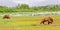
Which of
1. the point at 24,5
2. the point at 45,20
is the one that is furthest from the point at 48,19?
the point at 24,5

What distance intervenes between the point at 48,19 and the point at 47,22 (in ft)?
2.62

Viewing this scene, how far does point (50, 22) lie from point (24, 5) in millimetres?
69425

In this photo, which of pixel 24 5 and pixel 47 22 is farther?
pixel 24 5

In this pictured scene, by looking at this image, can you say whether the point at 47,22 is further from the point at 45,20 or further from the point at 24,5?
the point at 24,5

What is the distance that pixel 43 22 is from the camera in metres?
24.1

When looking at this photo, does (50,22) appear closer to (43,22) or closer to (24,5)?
(43,22)

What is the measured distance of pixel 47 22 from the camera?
81.2 feet

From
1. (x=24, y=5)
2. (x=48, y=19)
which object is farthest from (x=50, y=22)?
(x=24, y=5)

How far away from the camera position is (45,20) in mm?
24031

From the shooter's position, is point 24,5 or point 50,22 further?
point 24,5

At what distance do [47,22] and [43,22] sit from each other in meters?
0.75

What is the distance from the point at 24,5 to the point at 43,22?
2724 inches

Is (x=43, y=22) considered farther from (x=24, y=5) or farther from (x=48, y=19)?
(x=24, y=5)

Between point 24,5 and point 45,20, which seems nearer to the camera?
point 45,20
